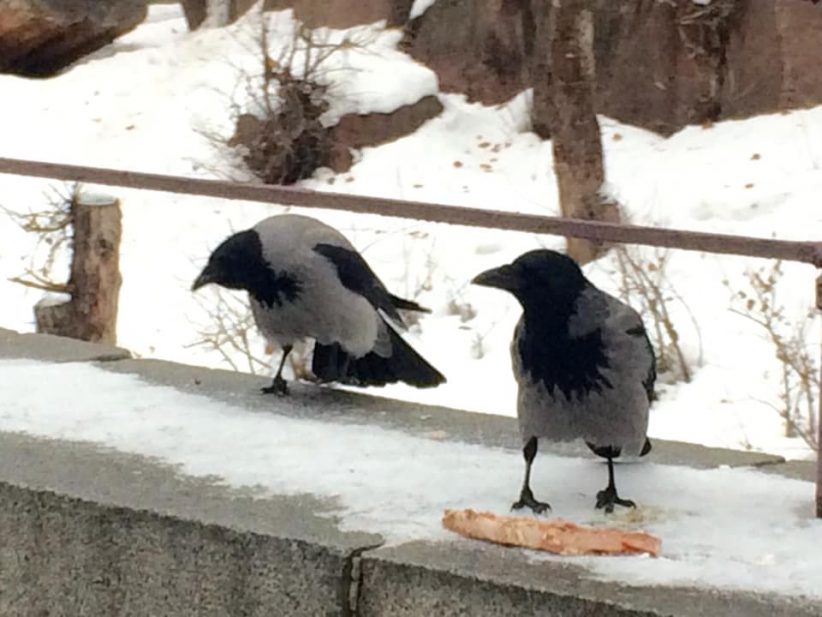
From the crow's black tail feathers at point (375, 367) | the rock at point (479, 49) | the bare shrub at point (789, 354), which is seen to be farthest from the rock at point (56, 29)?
the crow's black tail feathers at point (375, 367)

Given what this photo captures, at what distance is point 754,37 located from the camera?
443 inches

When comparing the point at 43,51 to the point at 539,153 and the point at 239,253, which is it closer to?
the point at 539,153

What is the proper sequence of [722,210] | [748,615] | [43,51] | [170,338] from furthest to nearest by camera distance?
[43,51]
[722,210]
[170,338]
[748,615]

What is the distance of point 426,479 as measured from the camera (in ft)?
10.4

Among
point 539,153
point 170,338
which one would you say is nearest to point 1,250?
point 170,338

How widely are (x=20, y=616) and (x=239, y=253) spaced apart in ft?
3.80

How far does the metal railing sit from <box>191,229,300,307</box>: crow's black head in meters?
0.12

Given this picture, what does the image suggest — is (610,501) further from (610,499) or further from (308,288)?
(308,288)

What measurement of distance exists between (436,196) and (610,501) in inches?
318

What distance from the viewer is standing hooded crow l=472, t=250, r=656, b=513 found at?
2824mm

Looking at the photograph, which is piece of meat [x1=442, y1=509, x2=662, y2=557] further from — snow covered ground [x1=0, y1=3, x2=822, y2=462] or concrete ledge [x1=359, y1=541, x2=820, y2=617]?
snow covered ground [x1=0, y1=3, x2=822, y2=462]

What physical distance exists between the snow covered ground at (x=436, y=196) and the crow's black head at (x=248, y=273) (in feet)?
8.25

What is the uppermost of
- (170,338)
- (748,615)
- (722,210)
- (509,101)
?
(509,101)

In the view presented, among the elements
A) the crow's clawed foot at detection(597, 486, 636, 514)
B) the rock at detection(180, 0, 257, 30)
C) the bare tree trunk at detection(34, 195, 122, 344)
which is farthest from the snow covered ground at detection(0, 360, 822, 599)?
the rock at detection(180, 0, 257, 30)
